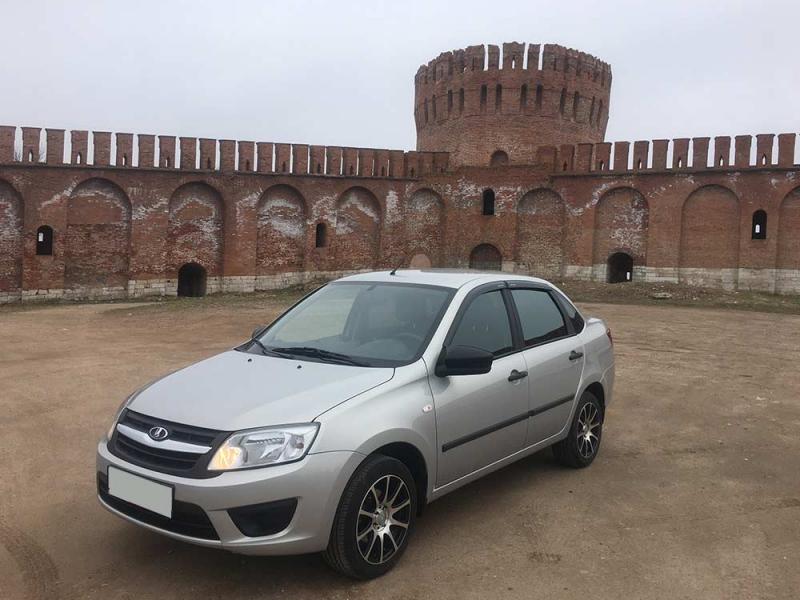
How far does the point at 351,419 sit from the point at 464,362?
0.79 metres

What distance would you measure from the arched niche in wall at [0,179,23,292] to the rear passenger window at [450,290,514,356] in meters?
22.9

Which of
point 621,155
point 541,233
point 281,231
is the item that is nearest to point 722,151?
point 621,155

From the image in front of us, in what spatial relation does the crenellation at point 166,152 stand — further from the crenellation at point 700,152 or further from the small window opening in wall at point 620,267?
the crenellation at point 700,152

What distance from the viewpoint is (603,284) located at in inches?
979

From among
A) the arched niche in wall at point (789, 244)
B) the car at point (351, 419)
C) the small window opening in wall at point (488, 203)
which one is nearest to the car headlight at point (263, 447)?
the car at point (351, 419)

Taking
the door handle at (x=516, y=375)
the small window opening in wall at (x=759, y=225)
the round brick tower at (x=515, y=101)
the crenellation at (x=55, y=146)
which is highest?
the round brick tower at (x=515, y=101)

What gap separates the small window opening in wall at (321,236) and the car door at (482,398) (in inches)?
929

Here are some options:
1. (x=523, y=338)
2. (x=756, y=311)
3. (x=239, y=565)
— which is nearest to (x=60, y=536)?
(x=239, y=565)

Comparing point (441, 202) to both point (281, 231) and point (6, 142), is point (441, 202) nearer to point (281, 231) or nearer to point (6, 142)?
point (281, 231)

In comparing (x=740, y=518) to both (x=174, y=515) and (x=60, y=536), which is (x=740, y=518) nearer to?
(x=174, y=515)

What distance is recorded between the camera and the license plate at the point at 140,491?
2.99m

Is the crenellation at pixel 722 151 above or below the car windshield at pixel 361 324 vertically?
above

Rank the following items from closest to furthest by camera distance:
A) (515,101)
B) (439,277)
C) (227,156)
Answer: (439,277) → (227,156) → (515,101)

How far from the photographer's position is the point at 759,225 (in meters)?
24.9
